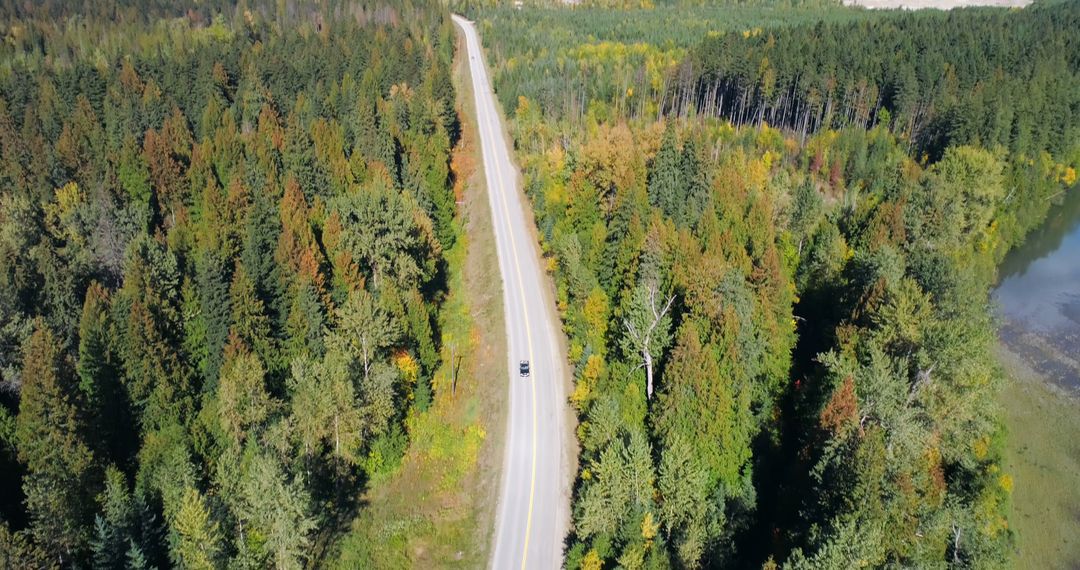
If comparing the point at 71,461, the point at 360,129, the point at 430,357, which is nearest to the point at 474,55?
the point at 360,129

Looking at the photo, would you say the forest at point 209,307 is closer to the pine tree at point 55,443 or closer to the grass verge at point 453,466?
the pine tree at point 55,443

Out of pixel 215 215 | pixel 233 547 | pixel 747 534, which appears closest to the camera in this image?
pixel 233 547

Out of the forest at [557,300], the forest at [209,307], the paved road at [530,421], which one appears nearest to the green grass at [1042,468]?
the forest at [557,300]

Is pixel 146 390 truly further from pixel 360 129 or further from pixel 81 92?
pixel 81 92

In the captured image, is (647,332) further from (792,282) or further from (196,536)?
(196,536)

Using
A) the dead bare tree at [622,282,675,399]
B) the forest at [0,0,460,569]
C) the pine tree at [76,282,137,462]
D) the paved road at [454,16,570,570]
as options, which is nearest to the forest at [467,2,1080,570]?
the dead bare tree at [622,282,675,399]

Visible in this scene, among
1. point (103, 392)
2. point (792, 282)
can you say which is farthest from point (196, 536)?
point (792, 282)

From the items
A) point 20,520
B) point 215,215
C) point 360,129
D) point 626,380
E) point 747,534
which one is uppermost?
point 360,129

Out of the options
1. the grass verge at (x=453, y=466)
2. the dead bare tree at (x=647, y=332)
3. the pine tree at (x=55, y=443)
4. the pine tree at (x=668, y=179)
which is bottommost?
the grass verge at (x=453, y=466)
